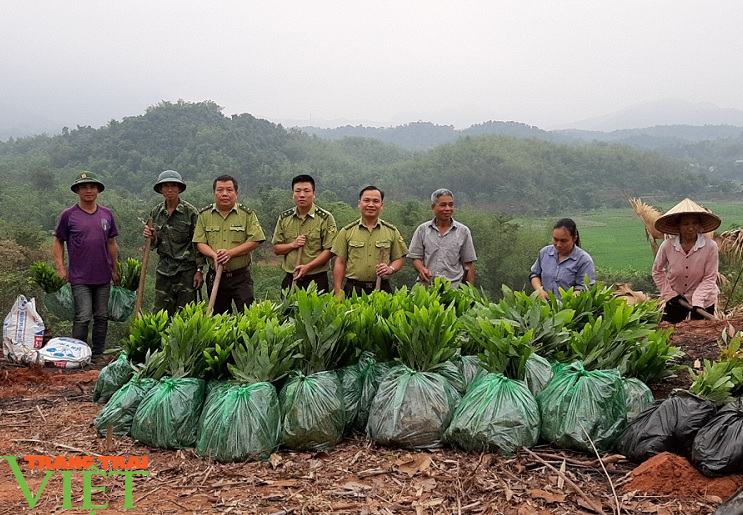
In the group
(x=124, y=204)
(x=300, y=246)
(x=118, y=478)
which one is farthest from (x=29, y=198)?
(x=118, y=478)

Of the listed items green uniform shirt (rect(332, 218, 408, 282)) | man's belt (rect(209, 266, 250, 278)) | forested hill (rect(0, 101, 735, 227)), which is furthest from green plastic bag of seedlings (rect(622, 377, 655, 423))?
forested hill (rect(0, 101, 735, 227))

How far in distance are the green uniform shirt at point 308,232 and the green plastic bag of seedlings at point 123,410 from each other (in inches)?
80.6

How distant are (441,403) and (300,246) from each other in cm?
243

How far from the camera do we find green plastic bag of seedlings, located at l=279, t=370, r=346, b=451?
3.28 metres

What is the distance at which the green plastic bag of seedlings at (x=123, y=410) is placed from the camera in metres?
→ 3.62

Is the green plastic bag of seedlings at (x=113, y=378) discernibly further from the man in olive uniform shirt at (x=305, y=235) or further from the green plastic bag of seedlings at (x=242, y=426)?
the man in olive uniform shirt at (x=305, y=235)

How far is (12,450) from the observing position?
3.53 m

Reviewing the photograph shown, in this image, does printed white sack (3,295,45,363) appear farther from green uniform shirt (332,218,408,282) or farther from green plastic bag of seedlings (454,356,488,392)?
green plastic bag of seedlings (454,356,488,392)

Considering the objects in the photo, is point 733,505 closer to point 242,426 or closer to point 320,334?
point 320,334

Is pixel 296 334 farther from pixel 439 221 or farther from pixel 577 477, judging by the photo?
pixel 439 221

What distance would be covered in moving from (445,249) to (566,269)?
986 millimetres

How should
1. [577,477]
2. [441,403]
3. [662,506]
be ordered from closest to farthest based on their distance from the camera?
1. [662,506]
2. [577,477]
3. [441,403]

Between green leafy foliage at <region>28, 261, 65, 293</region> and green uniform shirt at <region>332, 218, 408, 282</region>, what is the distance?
2.90m

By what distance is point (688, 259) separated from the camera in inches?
191
